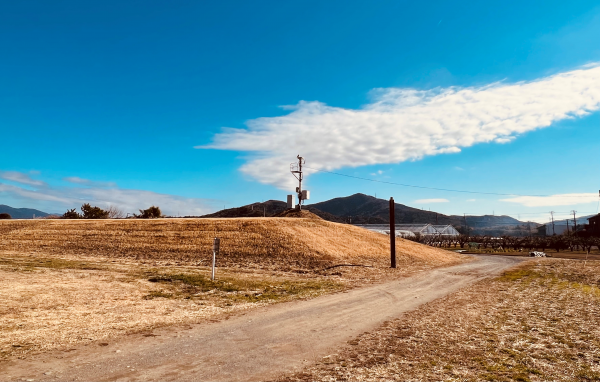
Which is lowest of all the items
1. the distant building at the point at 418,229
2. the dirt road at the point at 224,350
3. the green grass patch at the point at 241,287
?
the green grass patch at the point at 241,287

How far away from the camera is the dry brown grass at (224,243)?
116 ft

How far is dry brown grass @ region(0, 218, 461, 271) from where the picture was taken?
116 feet

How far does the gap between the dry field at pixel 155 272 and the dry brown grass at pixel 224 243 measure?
0.42ft

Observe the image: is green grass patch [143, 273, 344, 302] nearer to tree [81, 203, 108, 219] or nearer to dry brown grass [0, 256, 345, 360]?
dry brown grass [0, 256, 345, 360]

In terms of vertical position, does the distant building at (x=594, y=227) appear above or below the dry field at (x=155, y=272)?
above

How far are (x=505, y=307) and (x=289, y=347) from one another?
36.8ft

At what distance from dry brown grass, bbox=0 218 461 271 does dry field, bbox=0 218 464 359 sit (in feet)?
0.42

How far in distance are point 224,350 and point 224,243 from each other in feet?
101

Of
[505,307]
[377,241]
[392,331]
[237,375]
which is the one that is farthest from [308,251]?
[237,375]

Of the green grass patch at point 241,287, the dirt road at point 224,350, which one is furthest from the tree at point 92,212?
the dirt road at point 224,350

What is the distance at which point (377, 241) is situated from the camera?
4947cm

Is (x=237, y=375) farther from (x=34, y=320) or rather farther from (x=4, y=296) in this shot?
(x=4, y=296)

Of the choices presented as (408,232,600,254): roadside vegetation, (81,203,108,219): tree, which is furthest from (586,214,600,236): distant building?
(81,203,108,219): tree

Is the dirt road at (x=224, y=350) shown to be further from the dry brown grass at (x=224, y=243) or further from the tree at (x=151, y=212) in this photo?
the tree at (x=151, y=212)
